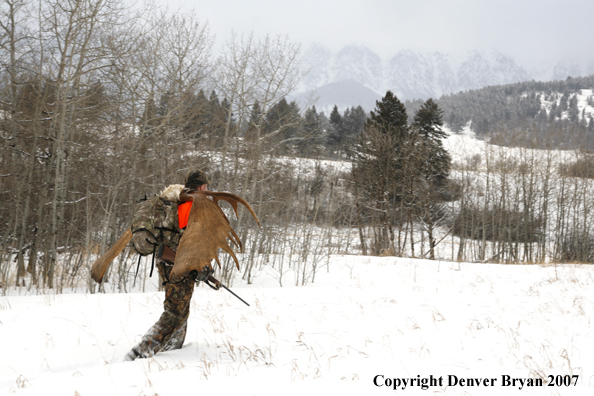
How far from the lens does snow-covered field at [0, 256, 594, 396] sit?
289cm

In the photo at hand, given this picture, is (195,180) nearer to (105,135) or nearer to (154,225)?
(154,225)

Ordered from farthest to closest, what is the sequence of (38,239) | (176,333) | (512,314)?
(38,239)
(512,314)
(176,333)

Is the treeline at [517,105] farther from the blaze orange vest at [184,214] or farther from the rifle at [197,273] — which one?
the rifle at [197,273]

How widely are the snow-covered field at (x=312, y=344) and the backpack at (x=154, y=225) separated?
1083 mm

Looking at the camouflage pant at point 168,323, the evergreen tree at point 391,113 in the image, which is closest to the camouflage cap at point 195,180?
the camouflage pant at point 168,323

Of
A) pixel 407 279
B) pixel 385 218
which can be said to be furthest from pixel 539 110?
pixel 407 279

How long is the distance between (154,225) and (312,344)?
2.28 m

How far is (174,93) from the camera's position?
12.6 meters

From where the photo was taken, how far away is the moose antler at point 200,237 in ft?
10.6

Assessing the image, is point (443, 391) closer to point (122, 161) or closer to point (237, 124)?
point (122, 161)

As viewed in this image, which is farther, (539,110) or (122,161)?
(539,110)

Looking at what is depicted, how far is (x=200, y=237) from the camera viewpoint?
3.41 m

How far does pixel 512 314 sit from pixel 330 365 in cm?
416

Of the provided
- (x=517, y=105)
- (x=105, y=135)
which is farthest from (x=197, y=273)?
(x=517, y=105)
